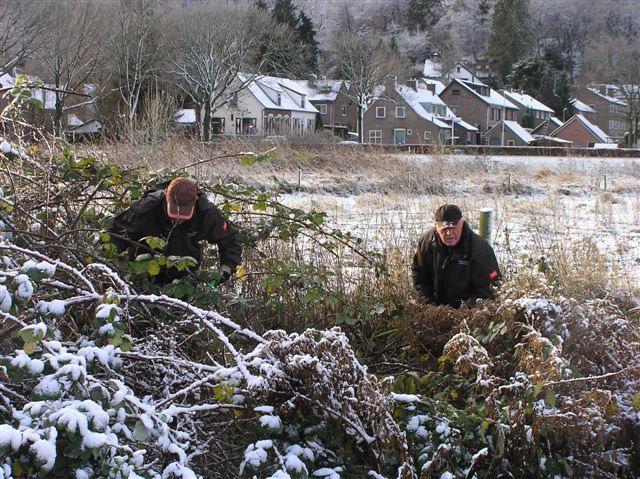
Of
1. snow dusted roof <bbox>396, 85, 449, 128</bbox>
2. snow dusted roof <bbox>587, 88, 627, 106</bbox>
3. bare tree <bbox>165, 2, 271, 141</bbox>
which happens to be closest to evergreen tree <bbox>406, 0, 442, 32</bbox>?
snow dusted roof <bbox>587, 88, 627, 106</bbox>

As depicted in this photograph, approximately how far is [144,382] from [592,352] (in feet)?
7.69

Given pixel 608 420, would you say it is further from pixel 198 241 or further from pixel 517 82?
pixel 517 82

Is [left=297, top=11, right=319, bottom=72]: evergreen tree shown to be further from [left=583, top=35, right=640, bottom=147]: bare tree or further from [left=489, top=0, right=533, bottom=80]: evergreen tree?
[left=489, top=0, right=533, bottom=80]: evergreen tree

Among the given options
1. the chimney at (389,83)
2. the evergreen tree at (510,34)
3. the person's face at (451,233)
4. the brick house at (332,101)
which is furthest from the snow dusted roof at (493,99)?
the person's face at (451,233)

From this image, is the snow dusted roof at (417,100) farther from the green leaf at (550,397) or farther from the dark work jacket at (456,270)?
the green leaf at (550,397)

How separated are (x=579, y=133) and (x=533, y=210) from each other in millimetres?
60440

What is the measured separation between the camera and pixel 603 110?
8062cm

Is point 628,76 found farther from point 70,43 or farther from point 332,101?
point 70,43

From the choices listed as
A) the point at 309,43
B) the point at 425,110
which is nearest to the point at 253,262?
the point at 425,110

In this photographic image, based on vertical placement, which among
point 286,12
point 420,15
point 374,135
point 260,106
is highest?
point 420,15

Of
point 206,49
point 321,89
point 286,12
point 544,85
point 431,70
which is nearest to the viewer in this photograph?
point 206,49

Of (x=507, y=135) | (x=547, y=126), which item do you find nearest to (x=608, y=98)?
(x=547, y=126)

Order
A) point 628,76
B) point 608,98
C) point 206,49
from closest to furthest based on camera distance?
point 206,49 < point 628,76 < point 608,98

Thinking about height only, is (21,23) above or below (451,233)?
above
